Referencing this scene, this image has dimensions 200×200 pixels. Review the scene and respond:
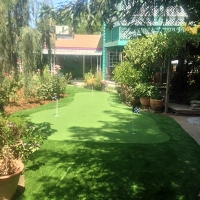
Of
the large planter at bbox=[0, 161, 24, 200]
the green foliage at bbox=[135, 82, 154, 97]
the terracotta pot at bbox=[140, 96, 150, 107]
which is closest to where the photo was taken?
the large planter at bbox=[0, 161, 24, 200]

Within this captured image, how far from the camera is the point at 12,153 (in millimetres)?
4871

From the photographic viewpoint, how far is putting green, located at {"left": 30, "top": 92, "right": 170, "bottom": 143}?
26.0 feet

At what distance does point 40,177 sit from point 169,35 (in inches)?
336

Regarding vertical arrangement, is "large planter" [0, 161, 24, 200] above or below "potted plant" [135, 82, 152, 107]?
below

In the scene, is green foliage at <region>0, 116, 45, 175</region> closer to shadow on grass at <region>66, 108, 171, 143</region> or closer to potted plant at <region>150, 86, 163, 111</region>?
shadow on grass at <region>66, 108, 171, 143</region>

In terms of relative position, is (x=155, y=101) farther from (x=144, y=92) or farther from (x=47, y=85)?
(x=47, y=85)

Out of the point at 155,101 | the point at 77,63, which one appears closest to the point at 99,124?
the point at 155,101

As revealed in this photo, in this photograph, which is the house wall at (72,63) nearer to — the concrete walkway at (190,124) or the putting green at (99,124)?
the putting green at (99,124)

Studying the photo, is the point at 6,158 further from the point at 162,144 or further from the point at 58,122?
the point at 58,122

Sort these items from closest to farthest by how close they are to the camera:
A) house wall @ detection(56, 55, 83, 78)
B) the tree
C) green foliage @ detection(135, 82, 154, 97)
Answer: the tree → green foliage @ detection(135, 82, 154, 97) → house wall @ detection(56, 55, 83, 78)

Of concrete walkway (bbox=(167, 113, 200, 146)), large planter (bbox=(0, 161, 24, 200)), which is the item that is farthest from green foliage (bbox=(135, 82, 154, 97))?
large planter (bbox=(0, 161, 24, 200))

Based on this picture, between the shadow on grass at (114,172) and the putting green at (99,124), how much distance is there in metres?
0.69

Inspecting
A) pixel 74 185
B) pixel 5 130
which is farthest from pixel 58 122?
pixel 74 185

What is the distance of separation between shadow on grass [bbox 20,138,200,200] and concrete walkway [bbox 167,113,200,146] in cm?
154
